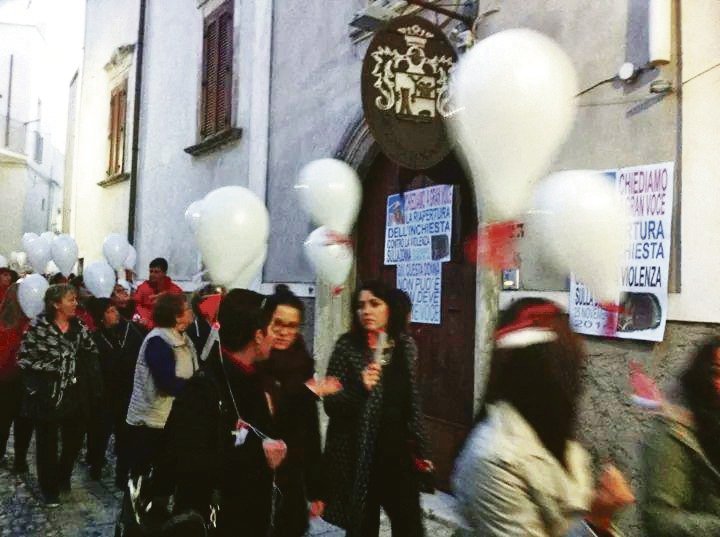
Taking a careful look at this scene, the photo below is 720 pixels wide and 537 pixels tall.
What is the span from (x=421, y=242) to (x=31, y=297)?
3.41 m

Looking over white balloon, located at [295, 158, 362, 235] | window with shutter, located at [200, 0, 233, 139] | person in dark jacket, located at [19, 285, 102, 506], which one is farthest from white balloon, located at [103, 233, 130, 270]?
white balloon, located at [295, 158, 362, 235]

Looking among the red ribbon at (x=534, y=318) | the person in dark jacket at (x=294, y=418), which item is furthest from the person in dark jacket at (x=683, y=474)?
the person in dark jacket at (x=294, y=418)

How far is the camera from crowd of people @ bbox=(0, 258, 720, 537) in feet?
5.73

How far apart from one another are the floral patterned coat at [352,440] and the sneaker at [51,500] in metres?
2.72

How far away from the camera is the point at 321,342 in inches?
282

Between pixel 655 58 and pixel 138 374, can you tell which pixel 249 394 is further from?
pixel 655 58

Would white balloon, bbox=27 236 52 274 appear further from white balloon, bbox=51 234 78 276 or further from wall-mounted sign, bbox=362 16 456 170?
wall-mounted sign, bbox=362 16 456 170

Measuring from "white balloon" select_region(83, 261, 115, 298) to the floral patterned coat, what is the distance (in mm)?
5089

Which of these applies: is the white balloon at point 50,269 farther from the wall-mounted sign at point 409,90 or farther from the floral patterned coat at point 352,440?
the floral patterned coat at point 352,440

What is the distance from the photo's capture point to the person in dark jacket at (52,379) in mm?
5008

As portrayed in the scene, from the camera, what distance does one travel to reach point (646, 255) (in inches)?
160

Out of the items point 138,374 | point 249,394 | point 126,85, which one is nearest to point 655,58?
point 249,394

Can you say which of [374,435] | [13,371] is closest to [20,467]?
[13,371]

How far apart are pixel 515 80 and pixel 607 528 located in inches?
60.6
